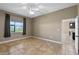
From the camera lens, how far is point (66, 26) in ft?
→ 8.41

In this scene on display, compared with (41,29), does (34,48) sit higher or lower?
lower

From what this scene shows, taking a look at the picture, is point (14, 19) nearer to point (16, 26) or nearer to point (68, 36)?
point (16, 26)

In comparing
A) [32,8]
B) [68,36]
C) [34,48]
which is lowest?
[34,48]

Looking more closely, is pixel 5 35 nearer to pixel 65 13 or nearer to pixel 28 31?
pixel 28 31

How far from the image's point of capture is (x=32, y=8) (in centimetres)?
260

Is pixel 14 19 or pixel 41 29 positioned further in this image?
pixel 41 29

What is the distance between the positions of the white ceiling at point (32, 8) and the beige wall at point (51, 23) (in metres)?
0.12

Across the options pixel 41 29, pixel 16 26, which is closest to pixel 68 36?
pixel 41 29

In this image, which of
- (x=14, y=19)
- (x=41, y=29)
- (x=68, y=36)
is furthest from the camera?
(x=41, y=29)

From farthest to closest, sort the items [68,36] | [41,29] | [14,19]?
[41,29] → [14,19] → [68,36]

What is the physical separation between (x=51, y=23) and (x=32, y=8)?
659 mm

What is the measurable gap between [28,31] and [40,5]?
80 centimetres
